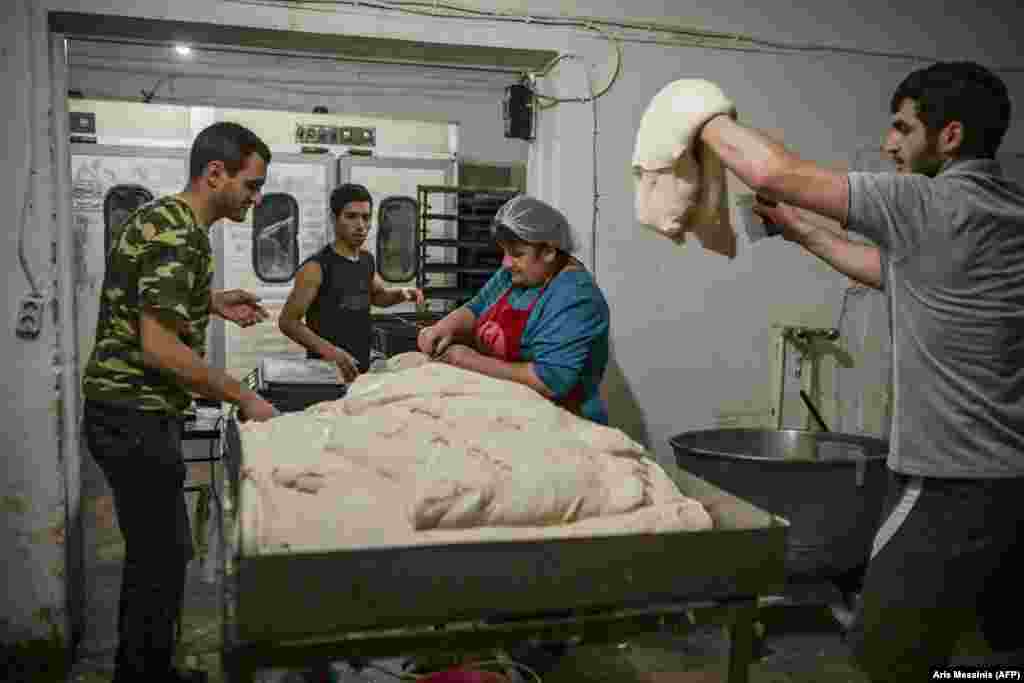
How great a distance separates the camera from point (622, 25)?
3.77m

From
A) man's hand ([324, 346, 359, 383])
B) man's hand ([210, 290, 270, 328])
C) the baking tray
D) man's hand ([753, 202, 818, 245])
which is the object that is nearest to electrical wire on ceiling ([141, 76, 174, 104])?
man's hand ([324, 346, 359, 383])

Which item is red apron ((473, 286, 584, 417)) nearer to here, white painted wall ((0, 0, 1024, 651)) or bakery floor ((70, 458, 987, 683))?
white painted wall ((0, 0, 1024, 651))

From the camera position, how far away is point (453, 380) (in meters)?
2.16

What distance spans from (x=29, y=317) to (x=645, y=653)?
2.89 metres

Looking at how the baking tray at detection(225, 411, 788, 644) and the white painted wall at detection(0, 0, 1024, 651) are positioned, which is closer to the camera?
the baking tray at detection(225, 411, 788, 644)

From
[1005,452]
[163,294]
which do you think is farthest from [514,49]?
[1005,452]

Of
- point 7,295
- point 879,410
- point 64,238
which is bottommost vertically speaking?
point 879,410

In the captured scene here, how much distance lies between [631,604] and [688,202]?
0.92 meters

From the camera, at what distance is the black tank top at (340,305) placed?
15.1 ft

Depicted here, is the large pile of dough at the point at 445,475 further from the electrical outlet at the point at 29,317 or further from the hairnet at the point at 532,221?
the electrical outlet at the point at 29,317

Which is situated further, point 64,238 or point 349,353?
point 349,353

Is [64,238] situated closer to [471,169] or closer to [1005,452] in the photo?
[1005,452]

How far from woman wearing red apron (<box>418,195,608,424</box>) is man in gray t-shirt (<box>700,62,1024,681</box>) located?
3.56ft

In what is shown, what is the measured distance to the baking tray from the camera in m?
1.47
